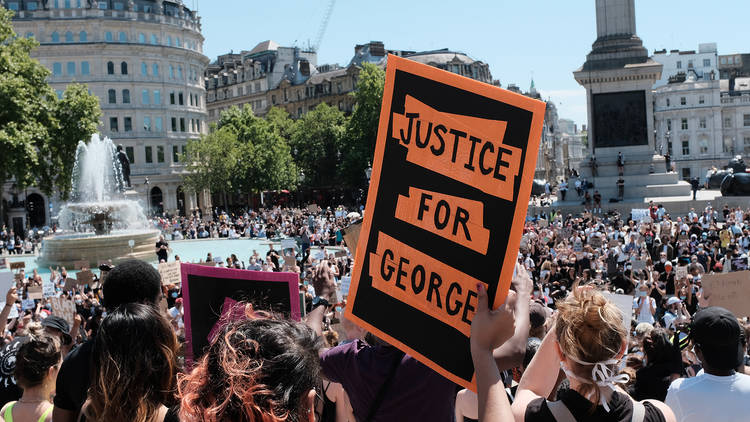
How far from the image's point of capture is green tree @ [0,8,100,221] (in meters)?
40.8

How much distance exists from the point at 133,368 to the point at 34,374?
4.95ft

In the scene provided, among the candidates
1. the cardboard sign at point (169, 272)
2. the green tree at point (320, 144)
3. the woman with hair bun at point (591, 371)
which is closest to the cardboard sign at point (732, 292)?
the woman with hair bun at point (591, 371)

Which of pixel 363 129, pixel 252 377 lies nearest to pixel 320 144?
pixel 363 129

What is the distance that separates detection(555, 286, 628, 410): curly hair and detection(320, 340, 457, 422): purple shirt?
0.69m

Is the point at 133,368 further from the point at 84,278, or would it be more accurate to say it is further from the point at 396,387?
the point at 84,278

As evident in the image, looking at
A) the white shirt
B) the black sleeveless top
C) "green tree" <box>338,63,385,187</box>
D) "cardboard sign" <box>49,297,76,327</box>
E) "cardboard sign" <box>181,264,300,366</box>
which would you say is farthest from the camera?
"green tree" <box>338,63,385,187</box>

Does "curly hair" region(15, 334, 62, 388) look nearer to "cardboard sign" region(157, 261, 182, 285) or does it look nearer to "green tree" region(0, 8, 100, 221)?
"cardboard sign" region(157, 261, 182, 285)

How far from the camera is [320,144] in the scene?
73.7 metres

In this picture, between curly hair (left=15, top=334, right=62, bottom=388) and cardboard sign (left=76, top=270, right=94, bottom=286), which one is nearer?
curly hair (left=15, top=334, right=62, bottom=388)

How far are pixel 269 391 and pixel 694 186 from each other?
3735cm

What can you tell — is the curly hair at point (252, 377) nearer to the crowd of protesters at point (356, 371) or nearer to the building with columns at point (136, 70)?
the crowd of protesters at point (356, 371)

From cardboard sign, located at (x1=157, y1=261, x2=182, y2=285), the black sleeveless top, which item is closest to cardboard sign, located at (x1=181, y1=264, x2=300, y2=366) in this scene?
the black sleeveless top

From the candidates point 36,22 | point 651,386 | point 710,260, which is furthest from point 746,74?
point 651,386

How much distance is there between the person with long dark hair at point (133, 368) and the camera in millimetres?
3055
